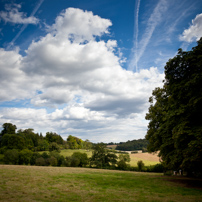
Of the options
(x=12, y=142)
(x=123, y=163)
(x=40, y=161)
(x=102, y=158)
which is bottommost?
(x=123, y=163)

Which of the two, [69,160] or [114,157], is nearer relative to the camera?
[69,160]

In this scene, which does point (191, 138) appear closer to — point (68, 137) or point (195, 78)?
point (195, 78)

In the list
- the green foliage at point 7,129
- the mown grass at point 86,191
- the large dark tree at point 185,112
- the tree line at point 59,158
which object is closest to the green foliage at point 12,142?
the tree line at point 59,158

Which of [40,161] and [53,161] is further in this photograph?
[40,161]

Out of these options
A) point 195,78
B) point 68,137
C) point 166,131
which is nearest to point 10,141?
point 68,137

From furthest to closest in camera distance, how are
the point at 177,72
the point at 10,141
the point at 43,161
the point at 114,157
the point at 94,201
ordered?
the point at 10,141 < the point at 114,157 < the point at 43,161 < the point at 177,72 < the point at 94,201

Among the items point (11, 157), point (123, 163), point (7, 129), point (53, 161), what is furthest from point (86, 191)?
point (7, 129)

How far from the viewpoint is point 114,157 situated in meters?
65.0

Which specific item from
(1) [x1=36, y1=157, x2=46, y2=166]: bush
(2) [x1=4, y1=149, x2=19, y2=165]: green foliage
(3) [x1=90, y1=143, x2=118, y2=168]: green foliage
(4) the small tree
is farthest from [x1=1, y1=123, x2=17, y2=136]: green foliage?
(4) the small tree

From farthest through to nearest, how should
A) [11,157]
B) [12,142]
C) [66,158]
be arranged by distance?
[12,142], [66,158], [11,157]

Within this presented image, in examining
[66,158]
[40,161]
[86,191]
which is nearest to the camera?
[86,191]

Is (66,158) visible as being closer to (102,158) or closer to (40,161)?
(40,161)

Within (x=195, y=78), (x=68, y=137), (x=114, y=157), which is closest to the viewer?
(x=195, y=78)

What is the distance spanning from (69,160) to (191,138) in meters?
52.4
